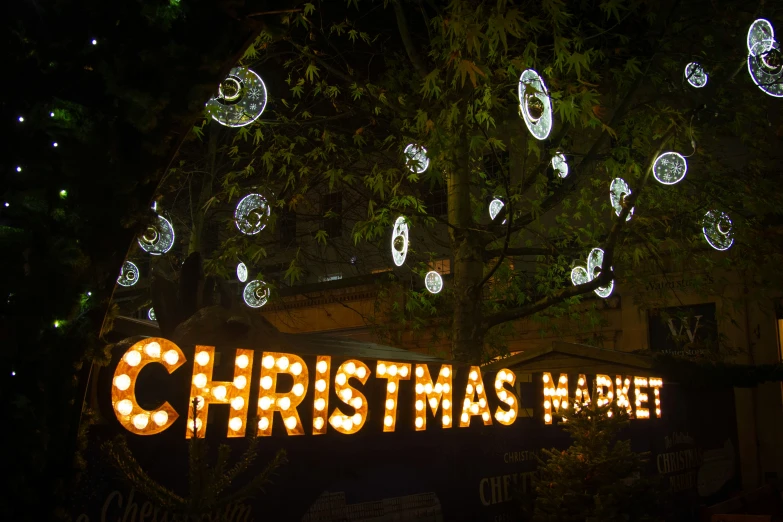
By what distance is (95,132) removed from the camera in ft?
11.1

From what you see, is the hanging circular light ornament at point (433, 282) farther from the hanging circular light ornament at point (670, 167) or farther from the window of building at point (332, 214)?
the hanging circular light ornament at point (670, 167)

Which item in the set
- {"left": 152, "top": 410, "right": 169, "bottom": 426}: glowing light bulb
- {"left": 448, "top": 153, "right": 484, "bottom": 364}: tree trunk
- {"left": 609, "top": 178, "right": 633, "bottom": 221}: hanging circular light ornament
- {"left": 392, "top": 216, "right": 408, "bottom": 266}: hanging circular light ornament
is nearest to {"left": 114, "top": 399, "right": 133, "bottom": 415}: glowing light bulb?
{"left": 152, "top": 410, "right": 169, "bottom": 426}: glowing light bulb

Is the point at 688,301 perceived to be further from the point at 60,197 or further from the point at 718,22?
the point at 60,197

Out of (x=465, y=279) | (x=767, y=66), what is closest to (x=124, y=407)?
(x=465, y=279)

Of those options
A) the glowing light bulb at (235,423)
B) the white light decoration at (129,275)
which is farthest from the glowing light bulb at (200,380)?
the white light decoration at (129,275)

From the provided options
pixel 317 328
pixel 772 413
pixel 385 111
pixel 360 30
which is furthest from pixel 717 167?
pixel 317 328

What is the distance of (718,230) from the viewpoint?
1212cm

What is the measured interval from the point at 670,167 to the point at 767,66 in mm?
2161

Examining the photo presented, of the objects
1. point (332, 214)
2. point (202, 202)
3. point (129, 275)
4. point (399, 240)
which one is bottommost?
point (399, 240)

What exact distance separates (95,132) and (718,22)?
11.3 metres

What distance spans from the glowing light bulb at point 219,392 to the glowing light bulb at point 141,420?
2.15ft

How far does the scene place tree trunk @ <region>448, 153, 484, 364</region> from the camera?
1147cm

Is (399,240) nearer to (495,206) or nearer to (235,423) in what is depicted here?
(495,206)

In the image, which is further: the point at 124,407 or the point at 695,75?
the point at 695,75
